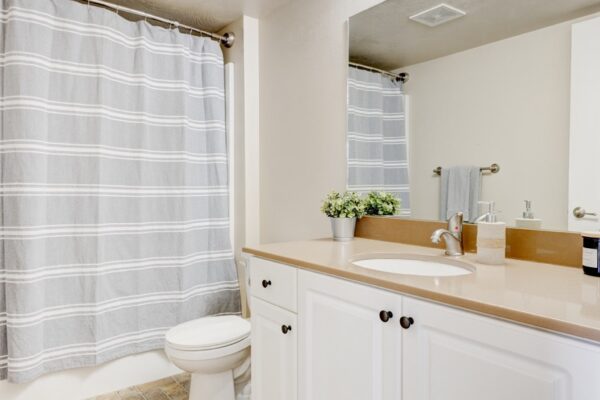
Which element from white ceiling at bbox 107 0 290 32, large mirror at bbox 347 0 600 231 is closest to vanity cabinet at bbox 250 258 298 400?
large mirror at bbox 347 0 600 231

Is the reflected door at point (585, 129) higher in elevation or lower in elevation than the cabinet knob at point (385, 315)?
higher

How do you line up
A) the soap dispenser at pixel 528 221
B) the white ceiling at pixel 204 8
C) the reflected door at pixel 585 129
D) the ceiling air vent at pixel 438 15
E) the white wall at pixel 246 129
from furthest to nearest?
the white wall at pixel 246 129
the white ceiling at pixel 204 8
the ceiling air vent at pixel 438 15
the soap dispenser at pixel 528 221
the reflected door at pixel 585 129

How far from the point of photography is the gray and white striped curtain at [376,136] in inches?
69.2

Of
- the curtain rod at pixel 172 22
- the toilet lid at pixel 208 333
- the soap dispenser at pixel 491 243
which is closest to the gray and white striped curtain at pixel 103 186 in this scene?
the curtain rod at pixel 172 22

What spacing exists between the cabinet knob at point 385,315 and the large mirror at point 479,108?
0.62 metres

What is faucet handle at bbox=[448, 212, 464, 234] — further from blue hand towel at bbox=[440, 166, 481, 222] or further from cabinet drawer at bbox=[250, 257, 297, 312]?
cabinet drawer at bbox=[250, 257, 297, 312]

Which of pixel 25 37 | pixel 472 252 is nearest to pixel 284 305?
pixel 472 252

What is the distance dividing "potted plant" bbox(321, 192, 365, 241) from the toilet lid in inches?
26.3

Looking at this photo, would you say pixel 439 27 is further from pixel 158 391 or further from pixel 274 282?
pixel 158 391

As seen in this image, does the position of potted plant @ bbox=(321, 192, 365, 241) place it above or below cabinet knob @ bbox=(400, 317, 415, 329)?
above

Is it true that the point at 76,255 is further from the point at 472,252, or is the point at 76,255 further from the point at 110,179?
the point at 472,252

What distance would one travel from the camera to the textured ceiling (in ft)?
4.30

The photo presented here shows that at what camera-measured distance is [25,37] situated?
190 centimetres

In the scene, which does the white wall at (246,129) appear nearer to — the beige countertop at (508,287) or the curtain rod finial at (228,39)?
the curtain rod finial at (228,39)
